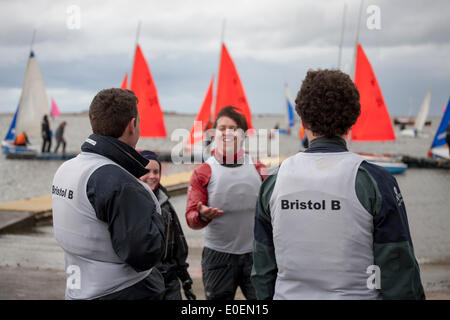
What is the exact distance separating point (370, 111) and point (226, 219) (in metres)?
18.4

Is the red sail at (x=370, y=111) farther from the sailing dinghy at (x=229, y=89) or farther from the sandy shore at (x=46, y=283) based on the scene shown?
the sandy shore at (x=46, y=283)

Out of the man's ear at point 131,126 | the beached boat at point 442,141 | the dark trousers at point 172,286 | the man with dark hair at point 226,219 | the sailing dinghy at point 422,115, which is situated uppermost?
the sailing dinghy at point 422,115

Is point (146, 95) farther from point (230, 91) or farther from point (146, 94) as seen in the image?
point (230, 91)

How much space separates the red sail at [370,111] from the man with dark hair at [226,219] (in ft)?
58.4

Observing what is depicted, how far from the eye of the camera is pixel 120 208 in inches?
79.3

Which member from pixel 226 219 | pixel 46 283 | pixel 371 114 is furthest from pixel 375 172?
pixel 371 114

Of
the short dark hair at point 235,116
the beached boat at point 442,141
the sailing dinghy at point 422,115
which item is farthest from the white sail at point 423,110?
the short dark hair at point 235,116

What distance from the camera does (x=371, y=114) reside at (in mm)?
20609

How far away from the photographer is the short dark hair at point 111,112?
221cm

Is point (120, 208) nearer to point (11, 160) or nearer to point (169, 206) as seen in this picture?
point (169, 206)

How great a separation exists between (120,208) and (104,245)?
0.66 feet

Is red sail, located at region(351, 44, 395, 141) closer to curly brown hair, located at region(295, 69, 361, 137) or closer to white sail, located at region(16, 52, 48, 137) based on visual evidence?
white sail, located at region(16, 52, 48, 137)

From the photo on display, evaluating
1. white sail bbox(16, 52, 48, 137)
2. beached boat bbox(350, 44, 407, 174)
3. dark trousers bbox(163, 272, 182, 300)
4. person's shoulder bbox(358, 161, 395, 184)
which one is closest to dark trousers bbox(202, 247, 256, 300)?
dark trousers bbox(163, 272, 182, 300)
